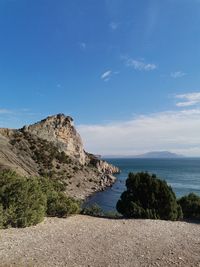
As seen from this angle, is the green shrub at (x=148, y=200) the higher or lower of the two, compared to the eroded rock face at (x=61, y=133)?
lower

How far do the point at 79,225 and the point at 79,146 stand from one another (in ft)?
291

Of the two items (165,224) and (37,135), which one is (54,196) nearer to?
(165,224)

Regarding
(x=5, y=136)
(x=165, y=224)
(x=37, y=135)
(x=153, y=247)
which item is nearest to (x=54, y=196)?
(x=165, y=224)

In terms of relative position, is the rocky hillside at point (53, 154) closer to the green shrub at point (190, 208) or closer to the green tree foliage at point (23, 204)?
the green tree foliage at point (23, 204)

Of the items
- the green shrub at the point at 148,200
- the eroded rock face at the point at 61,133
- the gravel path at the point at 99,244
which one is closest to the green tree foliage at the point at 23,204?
the gravel path at the point at 99,244

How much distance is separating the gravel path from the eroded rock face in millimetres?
75422

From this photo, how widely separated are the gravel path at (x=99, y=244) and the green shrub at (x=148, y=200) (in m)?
2.26

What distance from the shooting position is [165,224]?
671 inches

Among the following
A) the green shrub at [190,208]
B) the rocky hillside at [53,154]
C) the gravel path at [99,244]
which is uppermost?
the rocky hillside at [53,154]

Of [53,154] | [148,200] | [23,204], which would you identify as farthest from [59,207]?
[53,154]

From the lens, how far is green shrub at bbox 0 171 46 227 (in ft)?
47.7

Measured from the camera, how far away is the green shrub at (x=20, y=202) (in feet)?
47.7

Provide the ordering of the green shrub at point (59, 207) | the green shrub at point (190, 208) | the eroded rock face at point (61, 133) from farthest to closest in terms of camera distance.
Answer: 1. the eroded rock face at point (61, 133)
2. the green shrub at point (190, 208)
3. the green shrub at point (59, 207)

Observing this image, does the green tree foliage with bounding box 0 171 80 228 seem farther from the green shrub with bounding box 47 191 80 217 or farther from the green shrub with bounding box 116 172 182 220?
the green shrub with bounding box 116 172 182 220
